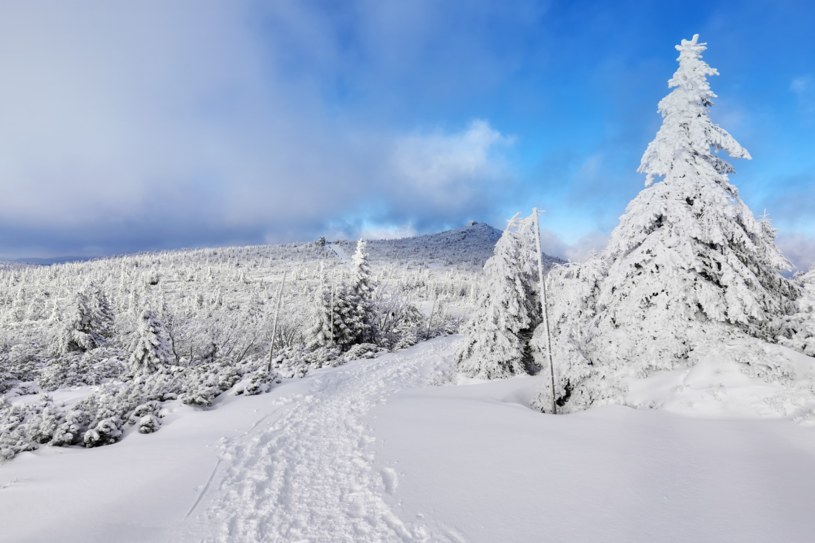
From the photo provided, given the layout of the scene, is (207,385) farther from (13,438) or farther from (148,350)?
(148,350)

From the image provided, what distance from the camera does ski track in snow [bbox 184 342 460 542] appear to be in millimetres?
5223

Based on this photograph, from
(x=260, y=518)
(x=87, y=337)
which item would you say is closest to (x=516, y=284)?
(x=260, y=518)

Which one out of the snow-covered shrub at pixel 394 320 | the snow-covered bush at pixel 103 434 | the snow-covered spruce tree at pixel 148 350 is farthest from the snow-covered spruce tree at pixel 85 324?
the snow-covered bush at pixel 103 434

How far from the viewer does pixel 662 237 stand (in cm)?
1069

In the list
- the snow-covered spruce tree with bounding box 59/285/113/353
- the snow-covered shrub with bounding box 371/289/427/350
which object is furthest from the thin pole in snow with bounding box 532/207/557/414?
the snow-covered spruce tree with bounding box 59/285/113/353

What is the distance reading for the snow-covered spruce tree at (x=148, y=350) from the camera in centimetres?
2838

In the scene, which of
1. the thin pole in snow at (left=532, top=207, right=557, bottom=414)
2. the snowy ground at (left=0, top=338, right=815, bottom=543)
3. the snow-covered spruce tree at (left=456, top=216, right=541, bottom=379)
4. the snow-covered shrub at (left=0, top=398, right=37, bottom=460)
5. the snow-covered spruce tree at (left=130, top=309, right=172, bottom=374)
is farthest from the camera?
the snow-covered spruce tree at (left=130, top=309, right=172, bottom=374)

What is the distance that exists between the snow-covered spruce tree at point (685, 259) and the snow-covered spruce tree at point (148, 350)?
30535 mm

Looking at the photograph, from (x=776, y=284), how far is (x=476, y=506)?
36.6ft

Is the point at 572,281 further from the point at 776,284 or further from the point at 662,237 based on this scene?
the point at 776,284

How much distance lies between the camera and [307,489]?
6.64m

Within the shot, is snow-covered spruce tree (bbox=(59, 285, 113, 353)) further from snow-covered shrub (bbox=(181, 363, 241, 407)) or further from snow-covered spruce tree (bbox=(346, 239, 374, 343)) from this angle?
snow-covered shrub (bbox=(181, 363, 241, 407))

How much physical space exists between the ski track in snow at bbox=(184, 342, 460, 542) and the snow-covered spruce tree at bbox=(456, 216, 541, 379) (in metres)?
8.73

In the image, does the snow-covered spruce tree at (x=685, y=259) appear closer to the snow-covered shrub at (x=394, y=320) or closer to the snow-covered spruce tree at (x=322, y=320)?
the snow-covered spruce tree at (x=322, y=320)
